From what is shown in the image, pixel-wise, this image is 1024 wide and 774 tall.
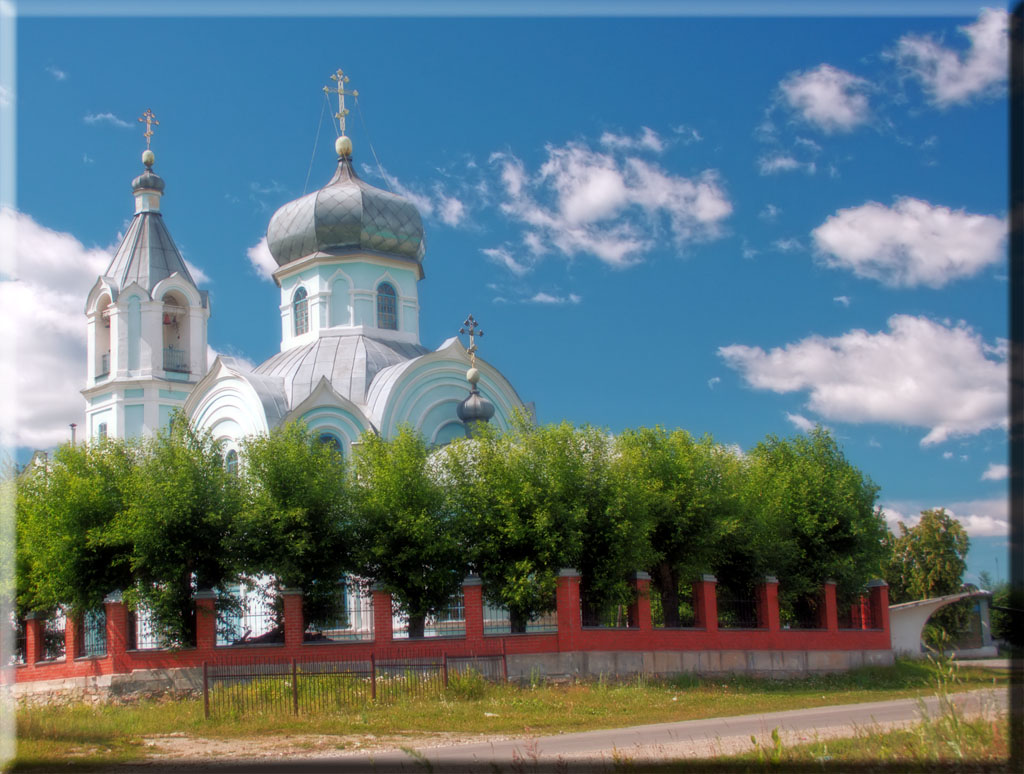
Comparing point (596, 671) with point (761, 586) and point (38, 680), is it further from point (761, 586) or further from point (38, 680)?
point (38, 680)

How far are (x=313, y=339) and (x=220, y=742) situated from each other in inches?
796

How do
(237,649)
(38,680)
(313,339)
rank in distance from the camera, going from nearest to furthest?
(237,649), (38,680), (313,339)

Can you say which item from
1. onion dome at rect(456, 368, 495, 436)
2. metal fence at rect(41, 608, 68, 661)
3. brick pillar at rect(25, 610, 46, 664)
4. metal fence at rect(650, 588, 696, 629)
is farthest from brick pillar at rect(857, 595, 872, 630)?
brick pillar at rect(25, 610, 46, 664)

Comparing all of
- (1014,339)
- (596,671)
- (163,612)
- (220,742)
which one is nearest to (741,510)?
(596,671)

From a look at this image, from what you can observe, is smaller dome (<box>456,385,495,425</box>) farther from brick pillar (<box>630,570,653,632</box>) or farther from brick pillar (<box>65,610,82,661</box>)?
brick pillar (<box>65,610,82,661</box>)

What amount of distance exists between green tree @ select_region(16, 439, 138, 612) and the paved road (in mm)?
9167

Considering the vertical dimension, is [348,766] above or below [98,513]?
below

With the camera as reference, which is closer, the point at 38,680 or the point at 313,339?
the point at 38,680

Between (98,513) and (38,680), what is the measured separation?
3128mm

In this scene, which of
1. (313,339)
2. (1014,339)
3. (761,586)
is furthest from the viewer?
(313,339)

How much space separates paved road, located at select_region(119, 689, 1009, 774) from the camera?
31.6 feet

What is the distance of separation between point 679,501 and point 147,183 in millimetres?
21767

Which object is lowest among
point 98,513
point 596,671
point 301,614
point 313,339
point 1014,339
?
point 596,671

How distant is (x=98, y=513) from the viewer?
66.7ft
